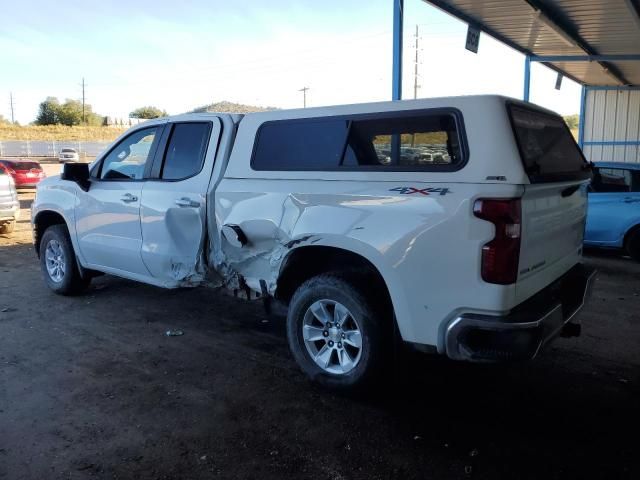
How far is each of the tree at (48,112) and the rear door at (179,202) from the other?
97515mm

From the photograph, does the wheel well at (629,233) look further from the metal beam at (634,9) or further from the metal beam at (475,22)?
the metal beam at (475,22)

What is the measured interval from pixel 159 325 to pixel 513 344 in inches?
144

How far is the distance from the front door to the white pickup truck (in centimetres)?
3

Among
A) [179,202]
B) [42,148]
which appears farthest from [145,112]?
[179,202]

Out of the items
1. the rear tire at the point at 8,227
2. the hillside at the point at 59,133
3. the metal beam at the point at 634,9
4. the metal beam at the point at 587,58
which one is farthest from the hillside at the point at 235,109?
the hillside at the point at 59,133

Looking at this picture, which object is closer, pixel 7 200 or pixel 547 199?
pixel 547 199

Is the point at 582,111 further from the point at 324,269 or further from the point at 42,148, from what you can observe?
the point at 42,148

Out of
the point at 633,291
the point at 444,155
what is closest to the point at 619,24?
the point at 633,291

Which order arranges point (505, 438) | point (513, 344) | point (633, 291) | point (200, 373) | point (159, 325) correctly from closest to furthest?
point (513, 344) → point (505, 438) → point (200, 373) → point (159, 325) → point (633, 291)

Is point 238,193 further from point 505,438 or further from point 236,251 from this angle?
point 505,438

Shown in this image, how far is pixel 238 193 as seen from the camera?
440cm

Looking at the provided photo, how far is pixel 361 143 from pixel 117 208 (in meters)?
2.88

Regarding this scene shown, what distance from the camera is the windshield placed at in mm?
3334

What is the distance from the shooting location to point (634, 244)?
844 centimetres
